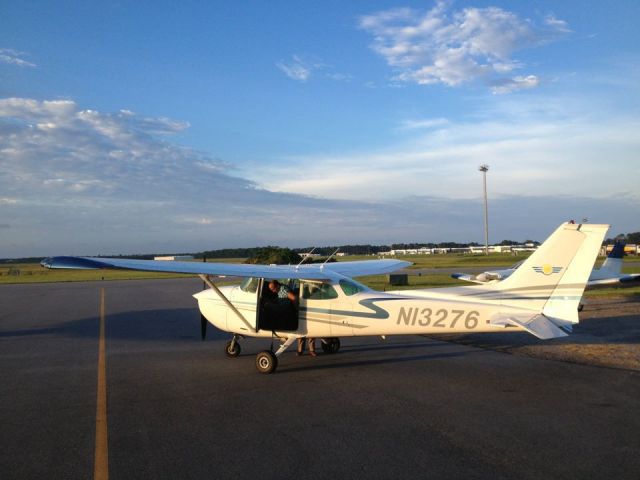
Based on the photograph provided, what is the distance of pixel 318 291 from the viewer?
9969 millimetres

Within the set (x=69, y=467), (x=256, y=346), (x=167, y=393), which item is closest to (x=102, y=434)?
(x=69, y=467)

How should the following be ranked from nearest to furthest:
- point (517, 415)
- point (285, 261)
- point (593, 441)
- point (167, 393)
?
point (593, 441)
point (517, 415)
point (167, 393)
point (285, 261)

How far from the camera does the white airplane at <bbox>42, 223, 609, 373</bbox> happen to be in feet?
29.0

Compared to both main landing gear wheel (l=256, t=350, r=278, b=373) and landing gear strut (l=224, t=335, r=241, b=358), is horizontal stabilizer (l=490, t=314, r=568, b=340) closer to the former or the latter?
main landing gear wheel (l=256, t=350, r=278, b=373)

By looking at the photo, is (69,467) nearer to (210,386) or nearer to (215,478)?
(215,478)

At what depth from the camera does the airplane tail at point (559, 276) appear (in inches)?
348

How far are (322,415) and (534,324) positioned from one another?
3.77 m

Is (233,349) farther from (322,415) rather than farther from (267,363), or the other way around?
(322,415)

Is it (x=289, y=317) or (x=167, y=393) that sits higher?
(x=289, y=317)

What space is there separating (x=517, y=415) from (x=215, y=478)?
Answer: 13.0ft

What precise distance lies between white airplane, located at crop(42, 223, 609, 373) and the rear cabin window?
0.7 inches

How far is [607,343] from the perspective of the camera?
39.1ft

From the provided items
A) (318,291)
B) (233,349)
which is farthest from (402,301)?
(233,349)

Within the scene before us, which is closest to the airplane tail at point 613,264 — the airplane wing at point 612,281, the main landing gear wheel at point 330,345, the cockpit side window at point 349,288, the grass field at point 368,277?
the airplane wing at point 612,281
